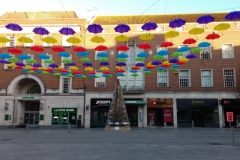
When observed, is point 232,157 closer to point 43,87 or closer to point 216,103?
point 216,103

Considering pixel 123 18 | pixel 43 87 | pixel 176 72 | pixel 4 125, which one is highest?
pixel 123 18

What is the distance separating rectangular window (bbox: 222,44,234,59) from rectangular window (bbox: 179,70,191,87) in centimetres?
568

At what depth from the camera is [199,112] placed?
3325 cm

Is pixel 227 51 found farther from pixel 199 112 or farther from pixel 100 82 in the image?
pixel 100 82

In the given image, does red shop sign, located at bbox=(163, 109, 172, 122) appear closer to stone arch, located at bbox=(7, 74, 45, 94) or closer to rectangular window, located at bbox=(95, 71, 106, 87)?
→ rectangular window, located at bbox=(95, 71, 106, 87)

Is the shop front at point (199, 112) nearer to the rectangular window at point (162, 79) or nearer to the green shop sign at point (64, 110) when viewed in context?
the rectangular window at point (162, 79)

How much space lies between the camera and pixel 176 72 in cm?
3403

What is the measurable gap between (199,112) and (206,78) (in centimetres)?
495

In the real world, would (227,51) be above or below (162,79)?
above

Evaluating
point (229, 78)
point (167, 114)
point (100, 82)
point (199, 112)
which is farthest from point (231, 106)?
point (100, 82)

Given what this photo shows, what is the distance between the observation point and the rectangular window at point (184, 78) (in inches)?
1338

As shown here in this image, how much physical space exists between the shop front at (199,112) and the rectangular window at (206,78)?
232 cm

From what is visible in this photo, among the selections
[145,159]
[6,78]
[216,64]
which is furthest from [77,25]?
[145,159]

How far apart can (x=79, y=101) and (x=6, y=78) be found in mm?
11728
